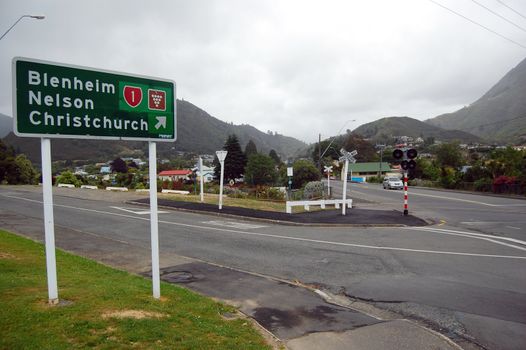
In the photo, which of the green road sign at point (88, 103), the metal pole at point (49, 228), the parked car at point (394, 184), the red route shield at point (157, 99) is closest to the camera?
the green road sign at point (88, 103)

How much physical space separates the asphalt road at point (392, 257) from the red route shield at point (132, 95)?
4.85m

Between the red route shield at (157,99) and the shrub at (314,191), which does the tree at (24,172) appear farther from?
the red route shield at (157,99)

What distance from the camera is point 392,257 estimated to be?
1038 cm

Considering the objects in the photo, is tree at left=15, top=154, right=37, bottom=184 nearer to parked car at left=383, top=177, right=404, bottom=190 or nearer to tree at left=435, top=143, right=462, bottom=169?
parked car at left=383, top=177, right=404, bottom=190

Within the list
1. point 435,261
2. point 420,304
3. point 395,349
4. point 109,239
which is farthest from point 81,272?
point 435,261

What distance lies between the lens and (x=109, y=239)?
40.7 ft

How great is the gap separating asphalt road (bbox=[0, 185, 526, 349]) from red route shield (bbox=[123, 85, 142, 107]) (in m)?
4.85

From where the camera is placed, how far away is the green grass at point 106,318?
4.16 meters

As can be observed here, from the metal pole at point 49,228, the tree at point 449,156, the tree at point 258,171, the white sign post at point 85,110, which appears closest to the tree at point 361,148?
the tree at point 449,156

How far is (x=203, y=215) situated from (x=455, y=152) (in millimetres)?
63668

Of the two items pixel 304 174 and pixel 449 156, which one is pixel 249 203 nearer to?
pixel 304 174

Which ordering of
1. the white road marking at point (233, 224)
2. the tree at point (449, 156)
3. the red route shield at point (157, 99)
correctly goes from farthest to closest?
the tree at point (449, 156), the white road marking at point (233, 224), the red route shield at point (157, 99)

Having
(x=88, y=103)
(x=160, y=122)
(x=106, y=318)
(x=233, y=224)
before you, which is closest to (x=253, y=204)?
(x=233, y=224)

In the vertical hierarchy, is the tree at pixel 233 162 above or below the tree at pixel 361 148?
below
